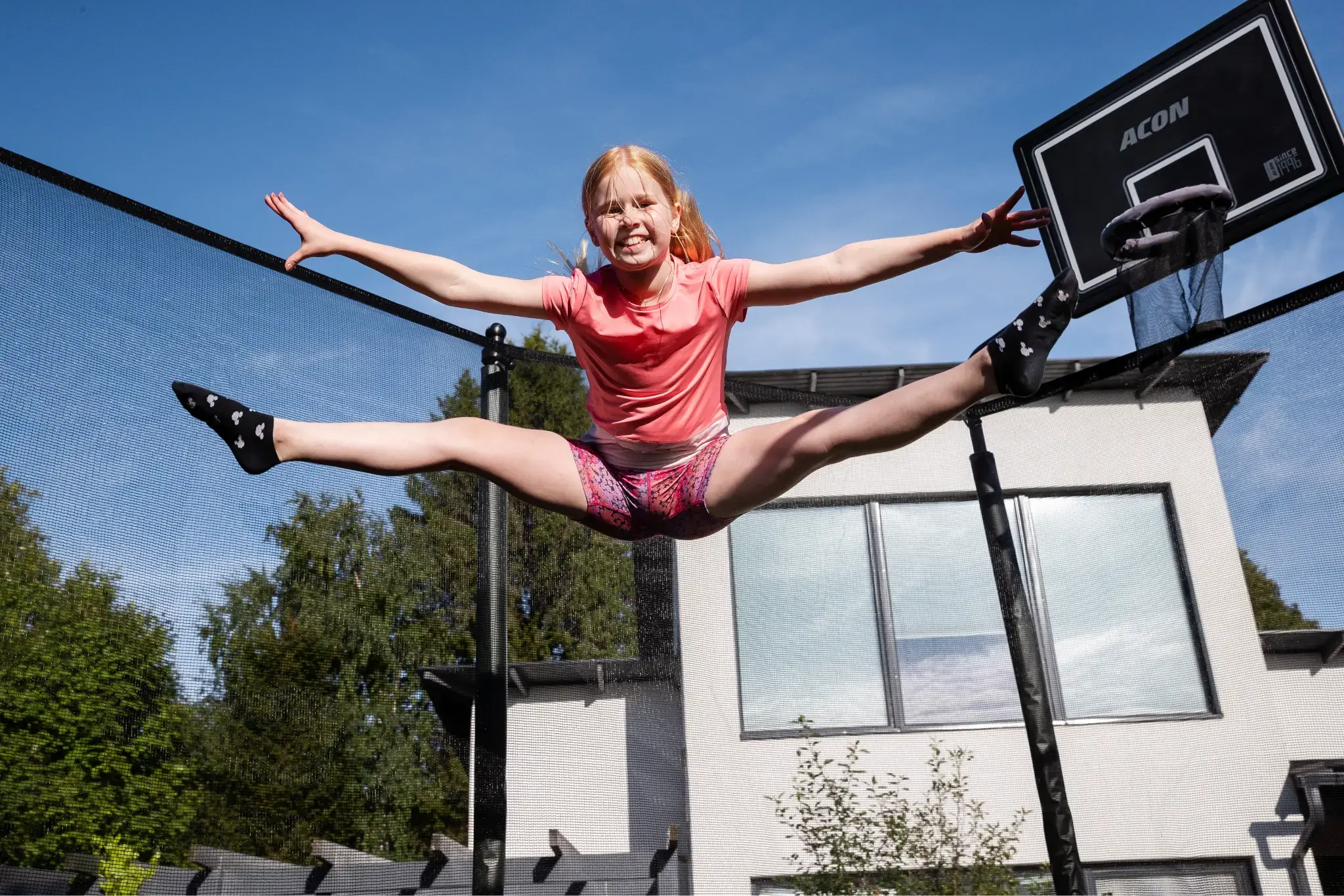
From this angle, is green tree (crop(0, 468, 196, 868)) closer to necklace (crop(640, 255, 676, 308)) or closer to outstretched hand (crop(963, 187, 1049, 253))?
necklace (crop(640, 255, 676, 308))

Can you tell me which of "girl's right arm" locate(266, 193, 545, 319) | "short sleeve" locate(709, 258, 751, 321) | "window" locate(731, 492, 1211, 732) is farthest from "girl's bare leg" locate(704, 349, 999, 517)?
"window" locate(731, 492, 1211, 732)

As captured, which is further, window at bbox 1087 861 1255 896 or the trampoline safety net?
window at bbox 1087 861 1255 896

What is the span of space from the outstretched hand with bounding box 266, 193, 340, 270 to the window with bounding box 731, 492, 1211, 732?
1733 millimetres

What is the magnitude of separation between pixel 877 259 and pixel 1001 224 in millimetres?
178

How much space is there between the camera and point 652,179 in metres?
1.68

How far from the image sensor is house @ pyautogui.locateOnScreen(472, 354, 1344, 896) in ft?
8.38

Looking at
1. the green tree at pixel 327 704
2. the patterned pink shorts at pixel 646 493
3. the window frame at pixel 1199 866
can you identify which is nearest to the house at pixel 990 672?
the window frame at pixel 1199 866

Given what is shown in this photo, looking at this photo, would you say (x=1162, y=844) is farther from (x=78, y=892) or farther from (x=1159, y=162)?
(x=78, y=892)

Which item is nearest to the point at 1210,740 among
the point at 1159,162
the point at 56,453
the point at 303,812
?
the point at 1159,162

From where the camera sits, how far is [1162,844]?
2617mm

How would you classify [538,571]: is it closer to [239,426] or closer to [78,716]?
[78,716]

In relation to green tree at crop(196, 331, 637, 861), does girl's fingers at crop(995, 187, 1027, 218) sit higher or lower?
higher

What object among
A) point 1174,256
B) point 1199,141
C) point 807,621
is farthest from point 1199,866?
point 1199,141

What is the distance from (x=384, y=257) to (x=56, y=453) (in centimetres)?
63
